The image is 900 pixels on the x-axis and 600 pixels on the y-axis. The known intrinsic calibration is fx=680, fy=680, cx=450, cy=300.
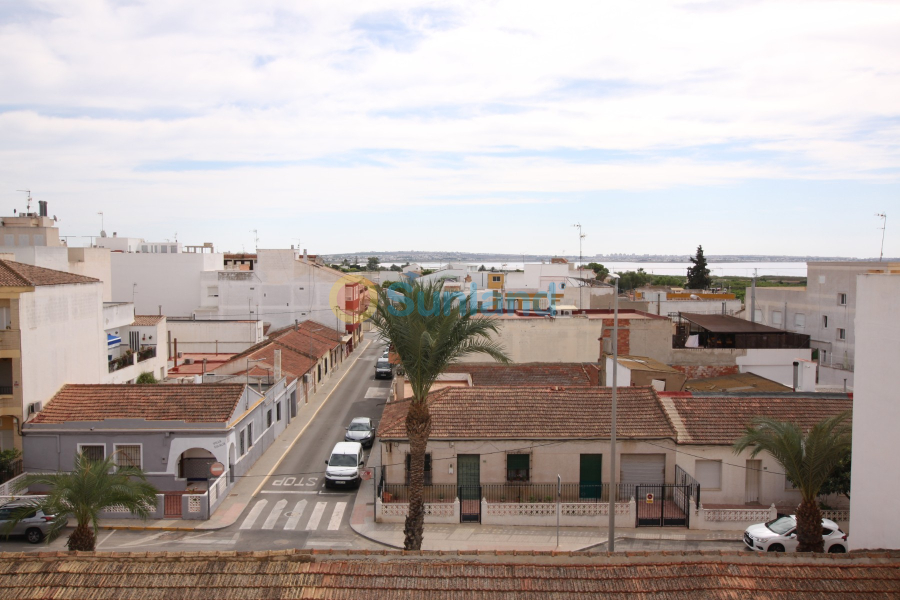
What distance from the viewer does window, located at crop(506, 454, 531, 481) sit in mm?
24234

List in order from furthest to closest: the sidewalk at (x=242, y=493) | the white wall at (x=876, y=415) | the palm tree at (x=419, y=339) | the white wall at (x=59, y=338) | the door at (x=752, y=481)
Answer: the white wall at (x=59, y=338), the door at (x=752, y=481), the sidewalk at (x=242, y=493), the palm tree at (x=419, y=339), the white wall at (x=876, y=415)

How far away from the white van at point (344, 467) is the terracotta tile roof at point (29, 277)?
43.5ft

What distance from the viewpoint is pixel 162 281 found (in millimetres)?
63656

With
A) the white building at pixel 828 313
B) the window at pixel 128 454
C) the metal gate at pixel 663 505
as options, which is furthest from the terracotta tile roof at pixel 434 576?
the white building at pixel 828 313

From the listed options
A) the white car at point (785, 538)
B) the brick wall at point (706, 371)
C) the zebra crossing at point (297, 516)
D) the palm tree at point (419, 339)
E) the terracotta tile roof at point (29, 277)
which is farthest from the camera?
the brick wall at point (706, 371)

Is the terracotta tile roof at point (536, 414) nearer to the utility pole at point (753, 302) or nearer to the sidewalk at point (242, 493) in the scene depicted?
the sidewalk at point (242, 493)

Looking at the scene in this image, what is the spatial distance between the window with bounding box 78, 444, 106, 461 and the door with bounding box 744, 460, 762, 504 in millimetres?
23186

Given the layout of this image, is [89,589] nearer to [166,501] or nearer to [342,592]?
[342,592]

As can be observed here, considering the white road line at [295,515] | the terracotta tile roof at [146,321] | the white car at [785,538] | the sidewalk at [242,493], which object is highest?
the terracotta tile roof at [146,321]

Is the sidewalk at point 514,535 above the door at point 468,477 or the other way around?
the other way around

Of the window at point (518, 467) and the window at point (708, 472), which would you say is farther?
the window at point (518, 467)

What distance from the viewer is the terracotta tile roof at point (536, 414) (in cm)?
2428

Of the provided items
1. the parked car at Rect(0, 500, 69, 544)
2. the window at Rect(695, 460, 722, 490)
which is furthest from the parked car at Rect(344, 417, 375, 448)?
the window at Rect(695, 460, 722, 490)

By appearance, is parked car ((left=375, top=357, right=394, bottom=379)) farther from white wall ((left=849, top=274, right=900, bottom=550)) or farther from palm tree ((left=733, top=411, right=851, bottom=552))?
white wall ((left=849, top=274, right=900, bottom=550))
